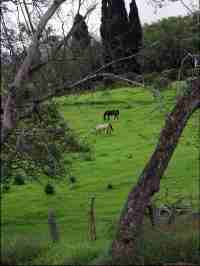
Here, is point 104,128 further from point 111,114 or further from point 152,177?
point 152,177

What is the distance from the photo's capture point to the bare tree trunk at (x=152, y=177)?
1207 centimetres

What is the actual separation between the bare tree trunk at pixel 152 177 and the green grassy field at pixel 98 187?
0.74 meters

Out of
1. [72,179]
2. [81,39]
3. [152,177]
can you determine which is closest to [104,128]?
[72,179]

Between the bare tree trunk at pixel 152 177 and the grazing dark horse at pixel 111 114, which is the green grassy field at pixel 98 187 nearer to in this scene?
the bare tree trunk at pixel 152 177

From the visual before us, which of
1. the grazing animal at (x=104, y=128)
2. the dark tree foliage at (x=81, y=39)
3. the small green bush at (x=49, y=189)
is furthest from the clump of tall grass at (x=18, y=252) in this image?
the grazing animal at (x=104, y=128)

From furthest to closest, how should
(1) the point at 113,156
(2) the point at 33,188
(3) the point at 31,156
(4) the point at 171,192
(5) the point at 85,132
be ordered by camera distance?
1. (5) the point at 85,132
2. (1) the point at 113,156
3. (2) the point at 33,188
4. (4) the point at 171,192
5. (3) the point at 31,156

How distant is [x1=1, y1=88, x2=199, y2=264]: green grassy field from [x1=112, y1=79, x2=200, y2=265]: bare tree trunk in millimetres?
737

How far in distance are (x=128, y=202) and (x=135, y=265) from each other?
1.25m

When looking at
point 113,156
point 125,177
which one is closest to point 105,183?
point 125,177

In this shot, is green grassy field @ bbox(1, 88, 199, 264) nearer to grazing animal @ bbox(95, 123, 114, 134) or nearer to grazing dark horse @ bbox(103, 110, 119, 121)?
grazing animal @ bbox(95, 123, 114, 134)

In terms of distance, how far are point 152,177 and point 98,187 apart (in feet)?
58.3

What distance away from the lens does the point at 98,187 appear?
98.3 feet

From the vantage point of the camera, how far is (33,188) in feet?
98.9

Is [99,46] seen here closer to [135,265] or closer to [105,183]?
[135,265]
